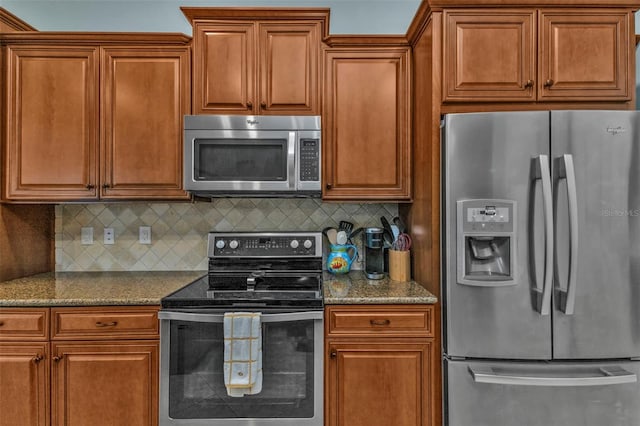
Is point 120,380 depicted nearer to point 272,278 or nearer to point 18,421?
point 18,421

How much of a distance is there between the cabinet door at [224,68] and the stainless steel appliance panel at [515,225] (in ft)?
3.66

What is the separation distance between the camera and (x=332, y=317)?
1723 millimetres

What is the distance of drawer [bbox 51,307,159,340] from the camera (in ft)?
5.58

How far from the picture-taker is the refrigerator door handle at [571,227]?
4.99 feet

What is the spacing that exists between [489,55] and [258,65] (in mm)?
1195

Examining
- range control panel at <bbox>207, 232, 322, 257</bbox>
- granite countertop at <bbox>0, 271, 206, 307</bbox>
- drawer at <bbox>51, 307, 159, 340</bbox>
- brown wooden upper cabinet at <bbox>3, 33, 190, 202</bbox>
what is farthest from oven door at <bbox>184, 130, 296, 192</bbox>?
drawer at <bbox>51, 307, 159, 340</bbox>

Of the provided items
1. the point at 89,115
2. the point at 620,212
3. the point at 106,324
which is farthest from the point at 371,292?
the point at 89,115

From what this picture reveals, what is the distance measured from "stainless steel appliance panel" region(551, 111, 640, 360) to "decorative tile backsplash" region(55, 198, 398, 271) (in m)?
1.05

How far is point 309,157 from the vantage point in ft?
6.55

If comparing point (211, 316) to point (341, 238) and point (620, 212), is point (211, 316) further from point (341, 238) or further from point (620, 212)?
point (620, 212)

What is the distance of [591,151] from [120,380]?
2.34 meters

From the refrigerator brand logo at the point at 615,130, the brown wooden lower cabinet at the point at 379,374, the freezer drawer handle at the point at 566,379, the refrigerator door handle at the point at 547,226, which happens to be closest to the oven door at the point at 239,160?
the brown wooden lower cabinet at the point at 379,374

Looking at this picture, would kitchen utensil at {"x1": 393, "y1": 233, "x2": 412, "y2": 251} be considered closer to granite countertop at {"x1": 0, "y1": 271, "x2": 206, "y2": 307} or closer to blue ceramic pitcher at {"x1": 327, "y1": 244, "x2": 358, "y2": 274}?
blue ceramic pitcher at {"x1": 327, "y1": 244, "x2": 358, "y2": 274}

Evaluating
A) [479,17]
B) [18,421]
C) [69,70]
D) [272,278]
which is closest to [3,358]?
[18,421]
